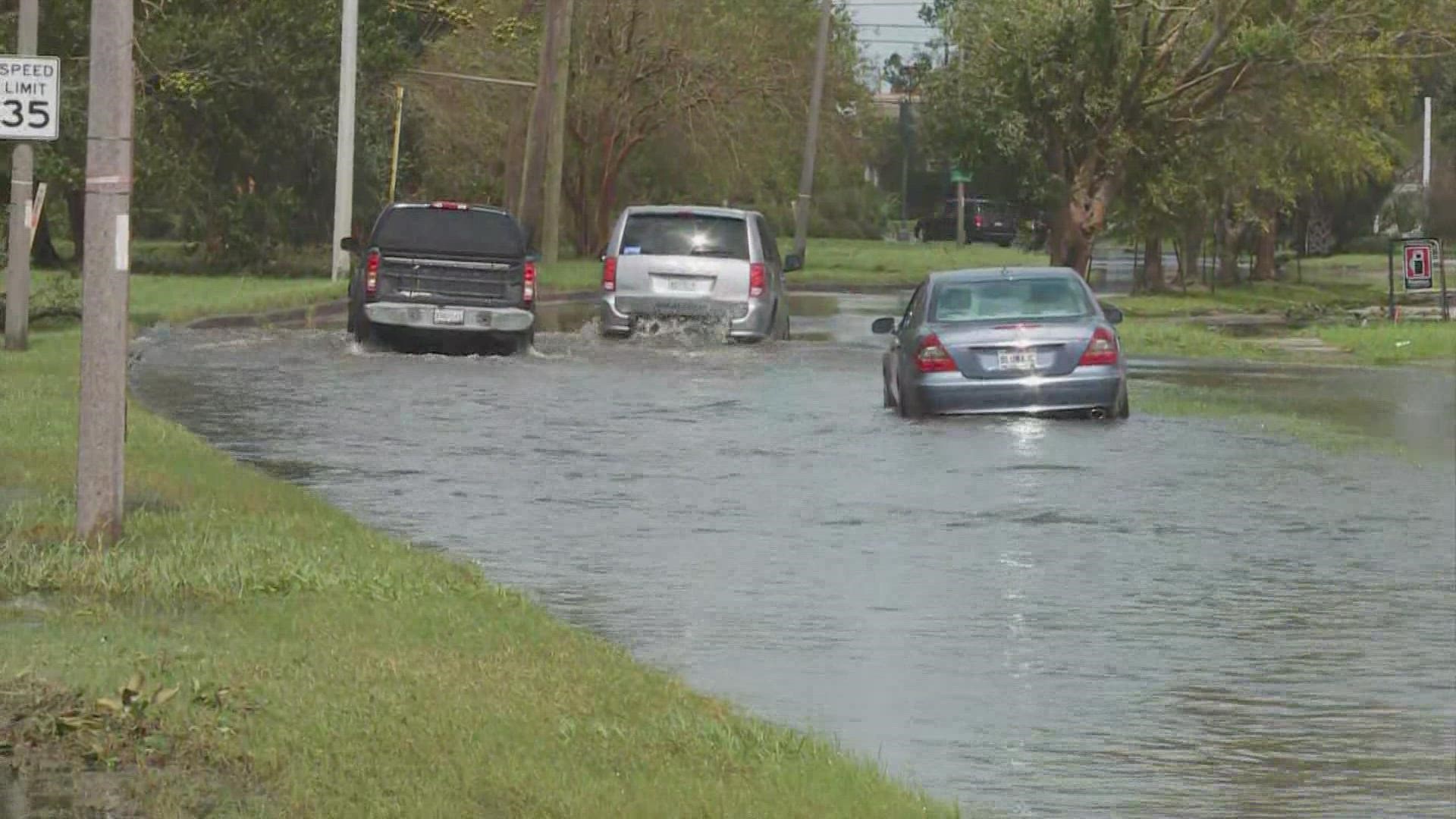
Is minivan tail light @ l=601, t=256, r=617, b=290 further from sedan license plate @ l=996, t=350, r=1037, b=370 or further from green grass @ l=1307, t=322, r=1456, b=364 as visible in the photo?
sedan license plate @ l=996, t=350, r=1037, b=370

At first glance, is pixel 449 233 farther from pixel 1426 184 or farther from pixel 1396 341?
pixel 1426 184

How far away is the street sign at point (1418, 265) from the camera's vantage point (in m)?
40.5

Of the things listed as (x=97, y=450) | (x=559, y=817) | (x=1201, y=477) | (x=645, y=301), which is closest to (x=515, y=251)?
(x=645, y=301)

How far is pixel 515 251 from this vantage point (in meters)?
30.1

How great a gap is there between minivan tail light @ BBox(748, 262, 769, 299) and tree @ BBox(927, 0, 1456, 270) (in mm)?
18005

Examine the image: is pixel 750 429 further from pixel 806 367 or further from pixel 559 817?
pixel 559 817

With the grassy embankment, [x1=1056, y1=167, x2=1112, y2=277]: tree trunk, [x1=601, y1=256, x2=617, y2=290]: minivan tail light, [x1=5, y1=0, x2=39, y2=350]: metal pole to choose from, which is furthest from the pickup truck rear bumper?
[x1=1056, y1=167, x2=1112, y2=277]: tree trunk

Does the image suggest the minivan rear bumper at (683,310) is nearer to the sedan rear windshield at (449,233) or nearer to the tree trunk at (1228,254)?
the sedan rear windshield at (449,233)

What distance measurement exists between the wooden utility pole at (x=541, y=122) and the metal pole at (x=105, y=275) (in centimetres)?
4093

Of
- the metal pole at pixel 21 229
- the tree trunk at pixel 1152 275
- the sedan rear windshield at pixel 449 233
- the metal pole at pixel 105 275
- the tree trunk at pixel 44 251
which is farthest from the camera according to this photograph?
the tree trunk at pixel 1152 275

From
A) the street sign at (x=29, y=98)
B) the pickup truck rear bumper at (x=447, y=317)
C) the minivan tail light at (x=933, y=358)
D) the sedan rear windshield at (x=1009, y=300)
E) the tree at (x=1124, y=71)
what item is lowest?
the pickup truck rear bumper at (x=447, y=317)

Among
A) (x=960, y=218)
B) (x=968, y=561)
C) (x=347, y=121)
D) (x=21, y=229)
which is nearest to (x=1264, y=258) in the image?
(x=960, y=218)

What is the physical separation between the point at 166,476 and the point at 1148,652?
21.7ft

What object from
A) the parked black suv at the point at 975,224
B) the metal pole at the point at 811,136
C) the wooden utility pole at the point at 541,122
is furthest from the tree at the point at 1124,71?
the parked black suv at the point at 975,224
